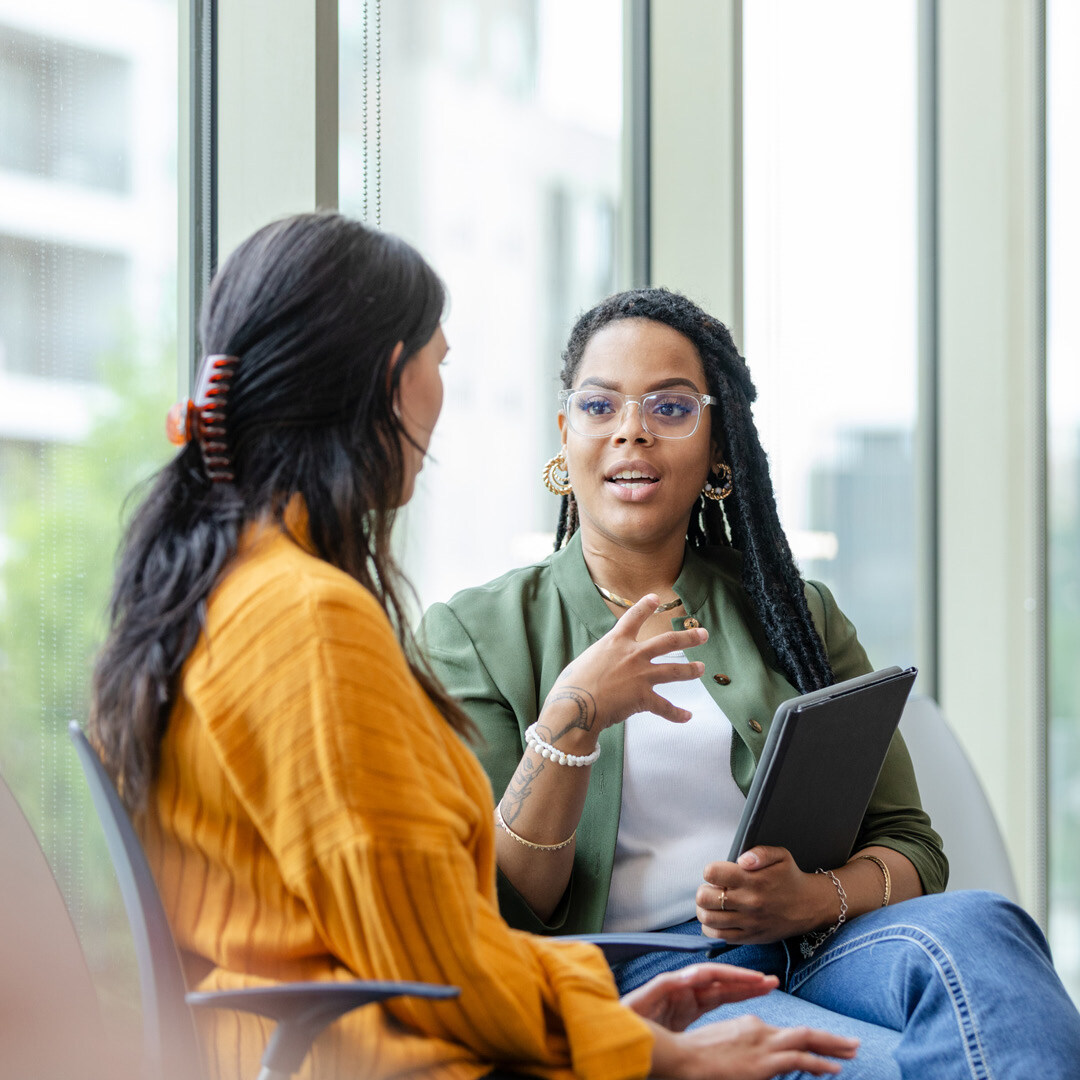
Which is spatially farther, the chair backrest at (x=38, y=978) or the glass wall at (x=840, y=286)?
the glass wall at (x=840, y=286)

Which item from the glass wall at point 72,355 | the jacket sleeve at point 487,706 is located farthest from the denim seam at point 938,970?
the glass wall at point 72,355

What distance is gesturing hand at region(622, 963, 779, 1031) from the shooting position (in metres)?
1.06

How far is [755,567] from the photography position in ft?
5.90

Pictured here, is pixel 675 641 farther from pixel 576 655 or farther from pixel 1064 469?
pixel 1064 469

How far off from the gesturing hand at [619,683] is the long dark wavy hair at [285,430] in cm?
40

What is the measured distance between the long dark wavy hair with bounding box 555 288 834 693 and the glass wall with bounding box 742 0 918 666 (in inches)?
39.5

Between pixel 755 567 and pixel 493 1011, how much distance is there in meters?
1.03

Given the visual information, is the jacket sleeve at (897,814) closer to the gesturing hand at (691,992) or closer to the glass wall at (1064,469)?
the gesturing hand at (691,992)

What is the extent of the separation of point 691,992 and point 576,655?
0.65 m

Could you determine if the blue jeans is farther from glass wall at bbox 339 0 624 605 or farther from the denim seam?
glass wall at bbox 339 0 624 605

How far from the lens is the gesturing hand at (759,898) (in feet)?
4.38

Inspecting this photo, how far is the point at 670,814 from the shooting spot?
5.09 ft

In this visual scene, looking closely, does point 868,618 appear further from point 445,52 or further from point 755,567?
point 445,52

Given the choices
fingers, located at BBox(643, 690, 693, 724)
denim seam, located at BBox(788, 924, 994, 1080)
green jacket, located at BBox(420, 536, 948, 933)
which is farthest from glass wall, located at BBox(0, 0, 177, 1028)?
denim seam, located at BBox(788, 924, 994, 1080)
